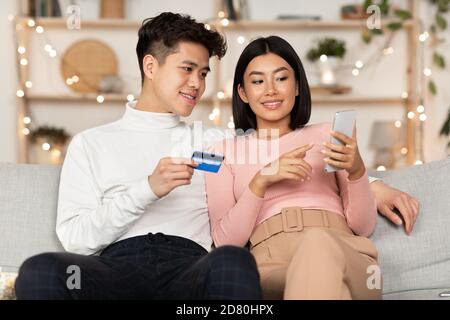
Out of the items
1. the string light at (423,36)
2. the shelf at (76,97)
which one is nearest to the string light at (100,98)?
the shelf at (76,97)

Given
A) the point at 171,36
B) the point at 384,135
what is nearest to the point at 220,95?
the point at 384,135

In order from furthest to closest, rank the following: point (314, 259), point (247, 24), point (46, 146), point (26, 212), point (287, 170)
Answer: point (247, 24) < point (46, 146) < point (26, 212) < point (287, 170) < point (314, 259)

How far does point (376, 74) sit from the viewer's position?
4.07 m

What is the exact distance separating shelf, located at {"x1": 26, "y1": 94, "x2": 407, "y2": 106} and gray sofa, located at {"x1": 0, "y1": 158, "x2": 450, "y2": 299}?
2.06 metres

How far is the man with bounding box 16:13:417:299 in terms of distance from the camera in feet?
4.19

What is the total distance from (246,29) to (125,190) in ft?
8.04

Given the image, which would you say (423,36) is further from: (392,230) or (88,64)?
(392,230)

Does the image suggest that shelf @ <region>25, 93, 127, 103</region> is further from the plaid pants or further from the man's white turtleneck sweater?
the plaid pants

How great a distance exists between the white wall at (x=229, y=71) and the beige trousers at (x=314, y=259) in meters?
2.42

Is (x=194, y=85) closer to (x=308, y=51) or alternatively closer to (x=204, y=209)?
(x=204, y=209)

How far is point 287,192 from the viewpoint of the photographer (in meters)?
1.69

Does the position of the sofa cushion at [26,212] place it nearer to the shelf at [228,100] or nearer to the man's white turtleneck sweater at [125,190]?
the man's white turtleneck sweater at [125,190]

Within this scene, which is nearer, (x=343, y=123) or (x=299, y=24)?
(x=343, y=123)

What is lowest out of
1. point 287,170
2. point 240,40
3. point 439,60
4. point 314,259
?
point 314,259
